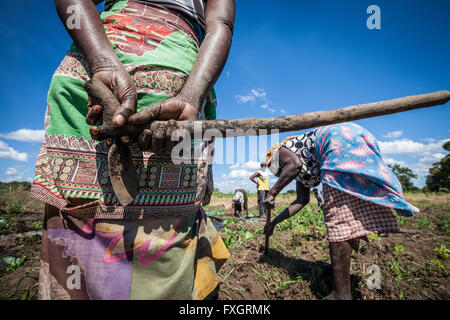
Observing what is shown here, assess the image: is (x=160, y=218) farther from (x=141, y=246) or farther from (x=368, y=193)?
(x=368, y=193)

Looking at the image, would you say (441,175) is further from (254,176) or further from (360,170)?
(360,170)

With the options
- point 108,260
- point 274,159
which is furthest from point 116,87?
point 274,159

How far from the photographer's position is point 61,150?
99 cm

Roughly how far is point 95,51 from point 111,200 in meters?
0.73

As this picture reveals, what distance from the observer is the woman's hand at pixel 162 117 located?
35.3 inches

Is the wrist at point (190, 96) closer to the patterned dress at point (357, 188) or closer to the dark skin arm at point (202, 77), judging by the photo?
the dark skin arm at point (202, 77)

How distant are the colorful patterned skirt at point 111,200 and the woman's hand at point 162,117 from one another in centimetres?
16

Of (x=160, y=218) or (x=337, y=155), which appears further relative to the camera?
(x=337, y=155)

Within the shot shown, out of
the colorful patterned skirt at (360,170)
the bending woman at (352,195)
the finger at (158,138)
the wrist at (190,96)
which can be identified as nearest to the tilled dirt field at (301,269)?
the bending woman at (352,195)

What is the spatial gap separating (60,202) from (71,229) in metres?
0.15

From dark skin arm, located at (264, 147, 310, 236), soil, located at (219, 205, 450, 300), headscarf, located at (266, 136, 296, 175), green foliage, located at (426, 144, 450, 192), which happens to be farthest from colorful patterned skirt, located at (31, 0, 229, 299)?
green foliage, located at (426, 144, 450, 192)

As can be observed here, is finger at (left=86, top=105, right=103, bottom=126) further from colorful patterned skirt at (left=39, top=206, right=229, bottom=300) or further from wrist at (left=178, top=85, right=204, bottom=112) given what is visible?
colorful patterned skirt at (left=39, top=206, right=229, bottom=300)

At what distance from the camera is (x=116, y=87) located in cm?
92
